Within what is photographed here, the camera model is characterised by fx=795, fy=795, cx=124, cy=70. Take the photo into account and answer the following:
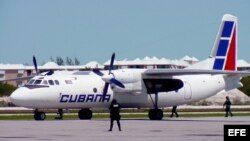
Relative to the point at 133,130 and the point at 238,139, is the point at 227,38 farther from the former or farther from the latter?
the point at 238,139

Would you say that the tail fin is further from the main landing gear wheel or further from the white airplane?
the main landing gear wheel

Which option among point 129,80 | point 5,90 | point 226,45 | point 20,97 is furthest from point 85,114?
point 5,90

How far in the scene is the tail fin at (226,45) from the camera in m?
59.2

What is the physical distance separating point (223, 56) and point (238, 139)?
3575 centimetres

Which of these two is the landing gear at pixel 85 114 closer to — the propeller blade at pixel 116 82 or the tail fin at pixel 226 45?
the propeller blade at pixel 116 82

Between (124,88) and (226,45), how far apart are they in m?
11.2

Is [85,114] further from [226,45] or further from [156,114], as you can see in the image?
[226,45]

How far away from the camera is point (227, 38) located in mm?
59969

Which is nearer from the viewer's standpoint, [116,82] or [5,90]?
[116,82]

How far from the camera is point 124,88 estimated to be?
172 ft

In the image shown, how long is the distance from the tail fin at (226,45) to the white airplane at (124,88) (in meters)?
0.30

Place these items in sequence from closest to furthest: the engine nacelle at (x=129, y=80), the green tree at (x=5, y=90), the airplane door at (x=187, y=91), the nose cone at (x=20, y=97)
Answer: the nose cone at (x=20, y=97) → the engine nacelle at (x=129, y=80) → the airplane door at (x=187, y=91) → the green tree at (x=5, y=90)

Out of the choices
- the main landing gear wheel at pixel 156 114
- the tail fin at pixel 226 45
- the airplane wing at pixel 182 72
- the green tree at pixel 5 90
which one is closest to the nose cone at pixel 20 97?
the airplane wing at pixel 182 72

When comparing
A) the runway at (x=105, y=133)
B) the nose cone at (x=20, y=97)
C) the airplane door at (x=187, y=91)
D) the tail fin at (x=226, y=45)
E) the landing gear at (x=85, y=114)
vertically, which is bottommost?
the runway at (x=105, y=133)
